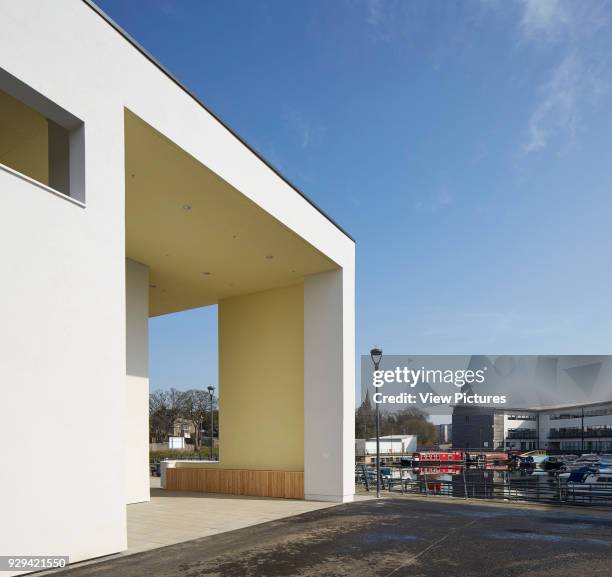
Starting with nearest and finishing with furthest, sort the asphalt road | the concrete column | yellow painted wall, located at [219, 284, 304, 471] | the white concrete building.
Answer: the asphalt road
the concrete column
yellow painted wall, located at [219, 284, 304, 471]
the white concrete building

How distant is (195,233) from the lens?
11.7 meters

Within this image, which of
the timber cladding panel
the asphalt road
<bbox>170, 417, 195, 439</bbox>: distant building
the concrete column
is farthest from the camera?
<bbox>170, 417, 195, 439</bbox>: distant building

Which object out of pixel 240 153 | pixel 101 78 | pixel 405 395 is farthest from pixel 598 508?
pixel 405 395

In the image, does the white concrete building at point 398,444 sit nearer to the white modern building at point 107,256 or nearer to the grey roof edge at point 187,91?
the white modern building at point 107,256

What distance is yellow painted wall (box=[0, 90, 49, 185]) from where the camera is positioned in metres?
7.53

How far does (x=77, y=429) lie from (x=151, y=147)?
14.4 ft

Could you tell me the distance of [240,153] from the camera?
10094mm

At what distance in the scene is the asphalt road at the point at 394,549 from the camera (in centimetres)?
611

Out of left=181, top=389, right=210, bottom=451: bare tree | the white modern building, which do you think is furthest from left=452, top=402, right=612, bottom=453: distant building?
the white modern building

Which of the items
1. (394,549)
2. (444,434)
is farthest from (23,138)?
(444,434)

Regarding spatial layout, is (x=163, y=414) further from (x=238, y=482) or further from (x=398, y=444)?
(x=238, y=482)

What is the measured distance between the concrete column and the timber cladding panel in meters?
0.45

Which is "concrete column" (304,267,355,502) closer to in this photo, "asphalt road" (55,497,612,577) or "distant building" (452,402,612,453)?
"asphalt road" (55,497,612,577)

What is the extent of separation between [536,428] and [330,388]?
2658 inches
